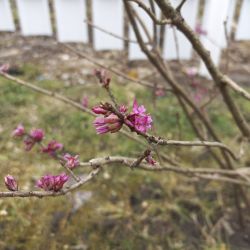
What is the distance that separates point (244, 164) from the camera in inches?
102

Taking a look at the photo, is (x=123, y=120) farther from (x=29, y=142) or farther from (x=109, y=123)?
(x=29, y=142)

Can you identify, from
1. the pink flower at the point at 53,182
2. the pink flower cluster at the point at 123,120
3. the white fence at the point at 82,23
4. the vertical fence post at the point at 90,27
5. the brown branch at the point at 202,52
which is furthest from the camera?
the vertical fence post at the point at 90,27

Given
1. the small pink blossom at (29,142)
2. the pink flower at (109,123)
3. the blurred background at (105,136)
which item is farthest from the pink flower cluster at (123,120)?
the small pink blossom at (29,142)

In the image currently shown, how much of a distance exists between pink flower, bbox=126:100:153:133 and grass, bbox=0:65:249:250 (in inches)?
36.6

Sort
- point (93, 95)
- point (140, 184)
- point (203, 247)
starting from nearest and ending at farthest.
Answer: point (203, 247) → point (140, 184) → point (93, 95)

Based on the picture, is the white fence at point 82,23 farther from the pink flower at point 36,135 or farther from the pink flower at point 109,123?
the pink flower at point 109,123

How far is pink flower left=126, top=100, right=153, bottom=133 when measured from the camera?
0.79m

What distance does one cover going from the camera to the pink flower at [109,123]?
2.57ft

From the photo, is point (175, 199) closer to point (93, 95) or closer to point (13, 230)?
point (13, 230)

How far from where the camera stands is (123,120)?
0.78m

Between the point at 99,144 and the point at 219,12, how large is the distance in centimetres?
135

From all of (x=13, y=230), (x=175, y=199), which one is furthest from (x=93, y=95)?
(x=13, y=230)

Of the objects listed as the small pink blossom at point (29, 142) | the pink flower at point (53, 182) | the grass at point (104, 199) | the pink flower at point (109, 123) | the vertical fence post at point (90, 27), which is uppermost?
the pink flower at point (109, 123)

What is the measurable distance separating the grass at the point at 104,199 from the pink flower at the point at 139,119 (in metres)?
0.93
